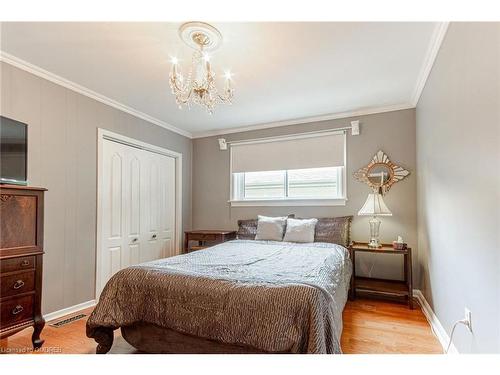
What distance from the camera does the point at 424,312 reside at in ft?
9.19

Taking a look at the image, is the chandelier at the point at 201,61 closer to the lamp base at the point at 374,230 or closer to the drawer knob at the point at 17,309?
the drawer knob at the point at 17,309

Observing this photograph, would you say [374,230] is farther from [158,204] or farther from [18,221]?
[18,221]

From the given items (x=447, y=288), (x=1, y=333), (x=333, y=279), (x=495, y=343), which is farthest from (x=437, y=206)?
(x=1, y=333)

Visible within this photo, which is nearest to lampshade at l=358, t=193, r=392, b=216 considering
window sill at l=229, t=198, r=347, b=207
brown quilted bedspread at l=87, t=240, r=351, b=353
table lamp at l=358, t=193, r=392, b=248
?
table lamp at l=358, t=193, r=392, b=248

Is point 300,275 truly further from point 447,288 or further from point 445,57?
point 445,57

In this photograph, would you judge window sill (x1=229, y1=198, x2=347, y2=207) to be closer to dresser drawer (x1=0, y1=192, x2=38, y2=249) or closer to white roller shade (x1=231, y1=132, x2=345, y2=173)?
white roller shade (x1=231, y1=132, x2=345, y2=173)

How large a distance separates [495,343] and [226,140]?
153 inches

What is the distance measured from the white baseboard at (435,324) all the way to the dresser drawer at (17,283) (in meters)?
3.03

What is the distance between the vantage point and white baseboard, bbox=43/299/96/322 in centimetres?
264

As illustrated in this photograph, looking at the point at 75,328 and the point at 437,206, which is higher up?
the point at 437,206

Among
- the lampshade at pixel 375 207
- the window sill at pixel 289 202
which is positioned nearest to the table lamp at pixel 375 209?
the lampshade at pixel 375 207

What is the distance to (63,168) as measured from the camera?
279 cm

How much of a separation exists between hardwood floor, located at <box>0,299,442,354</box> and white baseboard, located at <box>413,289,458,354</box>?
40 millimetres

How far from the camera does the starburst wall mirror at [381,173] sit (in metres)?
3.46
